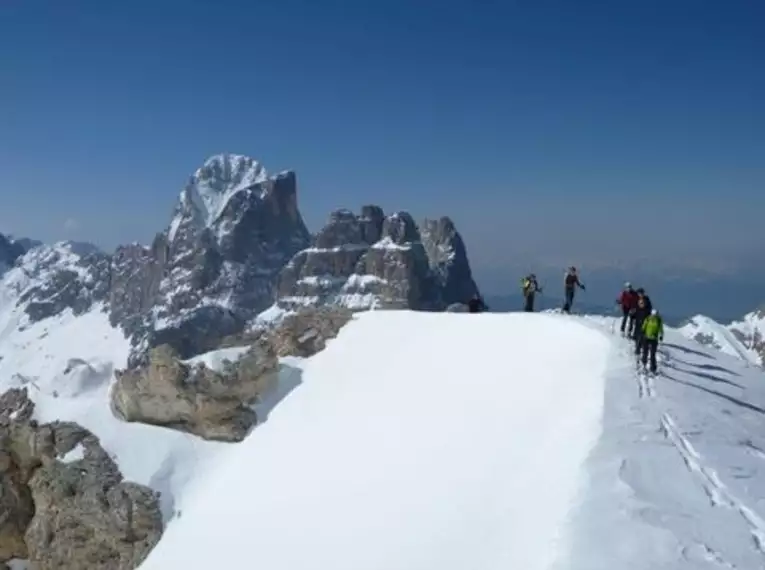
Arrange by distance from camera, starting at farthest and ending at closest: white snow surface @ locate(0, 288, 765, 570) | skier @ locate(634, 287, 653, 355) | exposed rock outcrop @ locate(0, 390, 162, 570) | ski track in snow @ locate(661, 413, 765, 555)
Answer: exposed rock outcrop @ locate(0, 390, 162, 570)
skier @ locate(634, 287, 653, 355)
white snow surface @ locate(0, 288, 765, 570)
ski track in snow @ locate(661, 413, 765, 555)

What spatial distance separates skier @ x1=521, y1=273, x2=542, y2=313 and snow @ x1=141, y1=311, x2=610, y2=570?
3.72 m

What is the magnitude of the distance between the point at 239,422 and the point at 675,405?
18955mm

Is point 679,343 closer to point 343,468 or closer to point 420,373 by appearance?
point 420,373

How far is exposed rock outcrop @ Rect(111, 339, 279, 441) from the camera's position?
3238 cm

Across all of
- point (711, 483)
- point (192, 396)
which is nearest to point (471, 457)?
point (711, 483)

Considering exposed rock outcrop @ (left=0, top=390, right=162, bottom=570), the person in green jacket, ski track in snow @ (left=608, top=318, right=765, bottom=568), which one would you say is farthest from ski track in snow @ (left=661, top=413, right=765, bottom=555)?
exposed rock outcrop @ (left=0, top=390, right=162, bottom=570)

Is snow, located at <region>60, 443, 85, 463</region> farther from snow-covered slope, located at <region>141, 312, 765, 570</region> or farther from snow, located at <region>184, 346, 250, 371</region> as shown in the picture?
snow, located at <region>184, 346, 250, 371</region>

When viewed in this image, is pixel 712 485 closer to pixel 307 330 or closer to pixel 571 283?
pixel 571 283

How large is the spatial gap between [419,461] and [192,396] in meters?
14.3

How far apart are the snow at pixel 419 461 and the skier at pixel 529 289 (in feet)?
12.2

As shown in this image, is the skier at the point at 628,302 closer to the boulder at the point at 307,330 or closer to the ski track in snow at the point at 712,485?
the ski track in snow at the point at 712,485

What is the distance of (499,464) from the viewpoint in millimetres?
19562

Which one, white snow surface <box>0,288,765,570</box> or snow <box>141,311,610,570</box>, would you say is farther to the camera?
snow <box>141,311,610,570</box>

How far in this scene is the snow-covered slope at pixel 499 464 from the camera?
13.7 m
